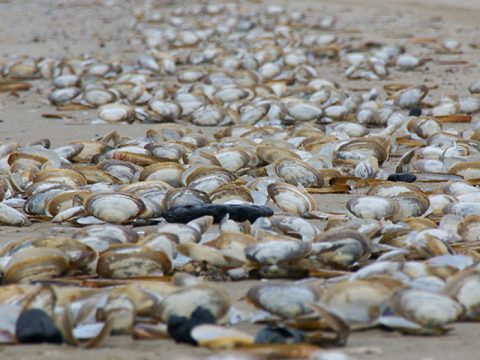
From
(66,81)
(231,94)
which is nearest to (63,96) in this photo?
(66,81)

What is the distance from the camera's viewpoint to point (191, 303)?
2.22 meters

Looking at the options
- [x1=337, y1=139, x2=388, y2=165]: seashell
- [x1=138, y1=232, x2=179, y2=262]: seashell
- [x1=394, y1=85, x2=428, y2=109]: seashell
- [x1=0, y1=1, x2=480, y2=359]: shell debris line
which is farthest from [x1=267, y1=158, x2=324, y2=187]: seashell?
[x1=394, y1=85, x2=428, y2=109]: seashell

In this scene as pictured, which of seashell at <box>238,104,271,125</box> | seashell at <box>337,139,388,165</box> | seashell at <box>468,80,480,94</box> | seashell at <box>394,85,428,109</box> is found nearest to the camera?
seashell at <box>337,139,388,165</box>

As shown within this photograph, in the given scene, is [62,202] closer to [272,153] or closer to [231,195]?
[231,195]

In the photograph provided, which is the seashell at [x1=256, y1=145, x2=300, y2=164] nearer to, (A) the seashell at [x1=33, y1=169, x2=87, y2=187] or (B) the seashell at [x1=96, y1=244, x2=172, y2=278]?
(A) the seashell at [x1=33, y1=169, x2=87, y2=187]

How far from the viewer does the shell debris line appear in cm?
220

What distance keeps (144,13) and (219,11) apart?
1289 millimetres

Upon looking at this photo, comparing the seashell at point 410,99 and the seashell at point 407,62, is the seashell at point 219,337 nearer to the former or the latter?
the seashell at point 410,99

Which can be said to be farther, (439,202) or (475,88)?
(475,88)

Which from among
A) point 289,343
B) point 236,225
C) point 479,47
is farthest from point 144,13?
point 289,343

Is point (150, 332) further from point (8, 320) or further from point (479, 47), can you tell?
point (479, 47)

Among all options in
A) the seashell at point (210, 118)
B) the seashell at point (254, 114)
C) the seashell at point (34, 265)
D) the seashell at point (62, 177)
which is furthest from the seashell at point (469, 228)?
the seashell at point (210, 118)

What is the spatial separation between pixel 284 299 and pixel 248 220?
0.95 metres

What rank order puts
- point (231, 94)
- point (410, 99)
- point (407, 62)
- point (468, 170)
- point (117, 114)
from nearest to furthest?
point (468, 170) < point (117, 114) < point (410, 99) < point (231, 94) < point (407, 62)
